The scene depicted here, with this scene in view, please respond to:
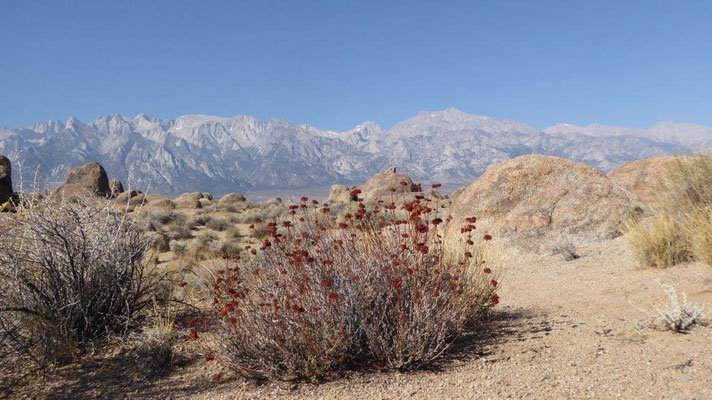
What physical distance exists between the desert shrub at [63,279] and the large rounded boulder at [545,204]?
7.79 m

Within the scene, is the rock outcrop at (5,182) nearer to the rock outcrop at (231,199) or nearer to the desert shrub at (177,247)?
the desert shrub at (177,247)

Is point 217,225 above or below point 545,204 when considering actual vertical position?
above

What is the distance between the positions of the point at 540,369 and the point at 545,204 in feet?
27.6

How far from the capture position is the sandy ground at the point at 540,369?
3.31 meters

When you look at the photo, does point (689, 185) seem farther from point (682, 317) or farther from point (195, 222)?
point (195, 222)

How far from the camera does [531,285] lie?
24.0 ft

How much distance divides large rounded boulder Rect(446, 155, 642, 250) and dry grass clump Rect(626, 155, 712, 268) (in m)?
2.61

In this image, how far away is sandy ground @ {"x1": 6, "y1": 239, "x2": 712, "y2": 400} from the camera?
331cm

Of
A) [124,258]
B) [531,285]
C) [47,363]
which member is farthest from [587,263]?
[47,363]

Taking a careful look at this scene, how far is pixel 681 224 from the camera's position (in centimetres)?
663

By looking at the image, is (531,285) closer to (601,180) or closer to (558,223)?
(558,223)

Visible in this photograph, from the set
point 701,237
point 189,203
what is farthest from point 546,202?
point 189,203

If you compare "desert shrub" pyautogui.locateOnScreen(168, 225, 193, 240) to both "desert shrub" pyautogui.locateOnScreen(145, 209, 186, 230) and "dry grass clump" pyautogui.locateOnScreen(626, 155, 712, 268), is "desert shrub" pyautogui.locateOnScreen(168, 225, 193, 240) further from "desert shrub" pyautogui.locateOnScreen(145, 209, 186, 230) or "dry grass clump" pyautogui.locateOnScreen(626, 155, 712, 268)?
"dry grass clump" pyautogui.locateOnScreen(626, 155, 712, 268)

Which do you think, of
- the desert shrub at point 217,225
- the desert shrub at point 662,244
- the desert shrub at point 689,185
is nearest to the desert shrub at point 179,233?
the desert shrub at point 217,225
